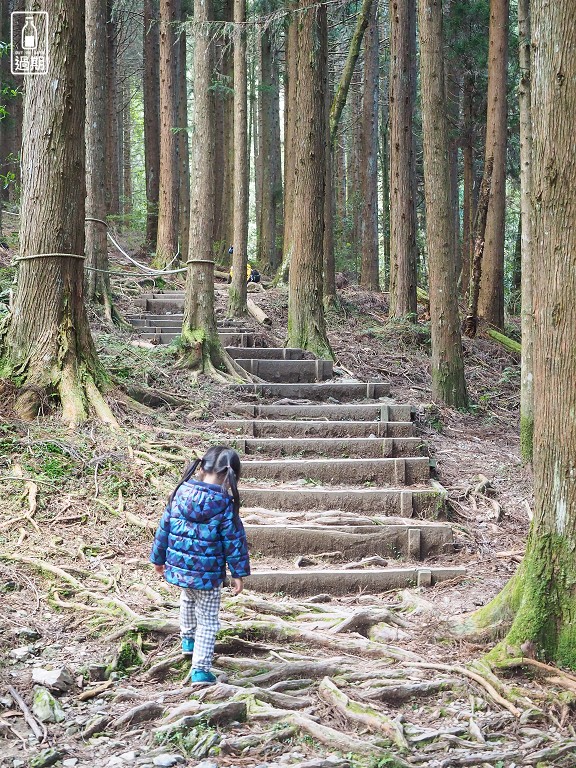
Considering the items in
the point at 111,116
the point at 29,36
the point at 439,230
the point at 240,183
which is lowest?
the point at 439,230

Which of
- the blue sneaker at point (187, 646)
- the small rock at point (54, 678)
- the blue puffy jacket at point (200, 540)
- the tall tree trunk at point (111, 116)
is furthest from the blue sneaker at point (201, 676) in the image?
the tall tree trunk at point (111, 116)

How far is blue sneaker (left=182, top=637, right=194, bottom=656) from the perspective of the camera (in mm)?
4809

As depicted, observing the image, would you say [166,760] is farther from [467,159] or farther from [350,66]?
[467,159]

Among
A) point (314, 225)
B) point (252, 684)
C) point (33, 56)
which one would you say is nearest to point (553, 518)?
point (252, 684)

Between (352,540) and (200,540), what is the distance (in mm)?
2649

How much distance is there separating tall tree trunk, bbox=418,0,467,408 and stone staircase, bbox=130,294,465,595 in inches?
57.0

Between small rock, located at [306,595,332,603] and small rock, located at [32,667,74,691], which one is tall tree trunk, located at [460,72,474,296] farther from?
small rock, located at [32,667,74,691]

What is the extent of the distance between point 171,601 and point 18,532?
1.63m

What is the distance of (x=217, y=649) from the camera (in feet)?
16.7

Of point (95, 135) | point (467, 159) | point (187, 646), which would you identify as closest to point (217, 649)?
point (187, 646)

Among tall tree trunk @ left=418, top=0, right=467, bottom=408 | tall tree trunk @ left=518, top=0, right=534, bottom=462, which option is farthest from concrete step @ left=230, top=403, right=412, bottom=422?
tall tree trunk @ left=418, top=0, right=467, bottom=408

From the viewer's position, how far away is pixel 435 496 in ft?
25.3

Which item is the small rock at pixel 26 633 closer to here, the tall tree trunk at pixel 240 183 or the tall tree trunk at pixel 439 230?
the tall tree trunk at pixel 439 230

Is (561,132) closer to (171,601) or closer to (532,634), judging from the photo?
(532,634)
